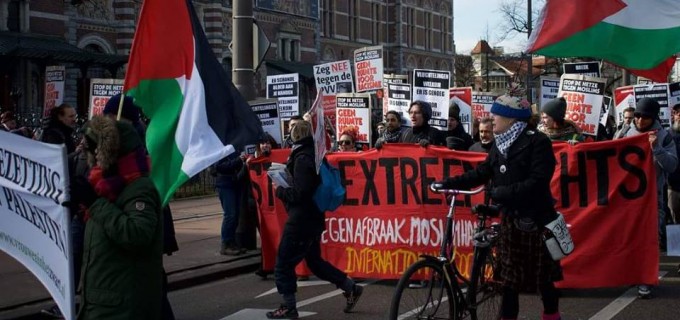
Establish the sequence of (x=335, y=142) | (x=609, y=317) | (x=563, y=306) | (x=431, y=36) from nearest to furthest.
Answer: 1. (x=609, y=317)
2. (x=563, y=306)
3. (x=335, y=142)
4. (x=431, y=36)

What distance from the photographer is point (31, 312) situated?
802 centimetres

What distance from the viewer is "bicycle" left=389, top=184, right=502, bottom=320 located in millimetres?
5879

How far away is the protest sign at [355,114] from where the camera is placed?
48.0 ft

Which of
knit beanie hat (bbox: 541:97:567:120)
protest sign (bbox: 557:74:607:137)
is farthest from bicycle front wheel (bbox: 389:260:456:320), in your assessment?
protest sign (bbox: 557:74:607:137)

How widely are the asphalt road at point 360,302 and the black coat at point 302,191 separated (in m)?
0.82

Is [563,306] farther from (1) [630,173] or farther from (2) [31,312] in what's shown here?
(2) [31,312]

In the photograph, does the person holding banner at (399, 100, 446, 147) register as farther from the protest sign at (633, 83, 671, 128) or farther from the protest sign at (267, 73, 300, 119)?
the protest sign at (633, 83, 671, 128)

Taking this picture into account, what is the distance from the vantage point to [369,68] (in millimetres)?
17297

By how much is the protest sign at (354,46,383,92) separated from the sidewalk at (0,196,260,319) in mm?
3855

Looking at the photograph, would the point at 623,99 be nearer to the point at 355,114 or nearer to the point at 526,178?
the point at 355,114

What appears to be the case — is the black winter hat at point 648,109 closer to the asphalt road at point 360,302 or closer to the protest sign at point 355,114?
the asphalt road at point 360,302

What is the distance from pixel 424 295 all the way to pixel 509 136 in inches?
46.0

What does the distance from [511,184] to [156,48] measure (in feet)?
7.93

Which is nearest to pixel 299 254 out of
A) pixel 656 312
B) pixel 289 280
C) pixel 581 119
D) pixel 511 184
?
pixel 289 280
